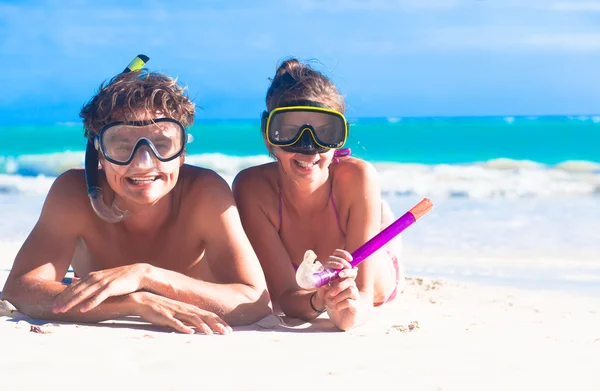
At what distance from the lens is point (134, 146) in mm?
3547

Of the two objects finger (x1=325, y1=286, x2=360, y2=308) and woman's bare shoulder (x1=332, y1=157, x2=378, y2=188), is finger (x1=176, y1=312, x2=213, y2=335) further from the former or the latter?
woman's bare shoulder (x1=332, y1=157, x2=378, y2=188)

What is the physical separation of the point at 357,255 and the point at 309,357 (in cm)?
52

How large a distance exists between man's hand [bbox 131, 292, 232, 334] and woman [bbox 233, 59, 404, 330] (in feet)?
1.54

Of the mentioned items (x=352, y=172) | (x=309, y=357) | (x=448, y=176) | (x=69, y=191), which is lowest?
(x=309, y=357)

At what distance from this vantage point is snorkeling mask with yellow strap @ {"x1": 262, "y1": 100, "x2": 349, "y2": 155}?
3732mm

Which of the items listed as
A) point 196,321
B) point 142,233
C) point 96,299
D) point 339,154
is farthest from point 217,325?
point 339,154

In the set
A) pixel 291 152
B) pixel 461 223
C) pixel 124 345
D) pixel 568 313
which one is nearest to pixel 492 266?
pixel 568 313

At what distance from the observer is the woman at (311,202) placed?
371 centimetres

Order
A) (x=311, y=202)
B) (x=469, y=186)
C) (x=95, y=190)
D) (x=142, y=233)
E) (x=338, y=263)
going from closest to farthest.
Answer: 1. (x=338, y=263)
2. (x=95, y=190)
3. (x=142, y=233)
4. (x=311, y=202)
5. (x=469, y=186)

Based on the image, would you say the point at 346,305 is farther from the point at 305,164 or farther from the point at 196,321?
the point at 305,164

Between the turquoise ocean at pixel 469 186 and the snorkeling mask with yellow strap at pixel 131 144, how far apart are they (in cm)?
90

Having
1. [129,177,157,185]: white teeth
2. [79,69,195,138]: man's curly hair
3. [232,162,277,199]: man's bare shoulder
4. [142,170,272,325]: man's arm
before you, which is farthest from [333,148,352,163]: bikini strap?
[129,177,157,185]: white teeth

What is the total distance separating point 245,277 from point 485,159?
16355 millimetres

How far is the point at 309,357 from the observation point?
3059 millimetres
